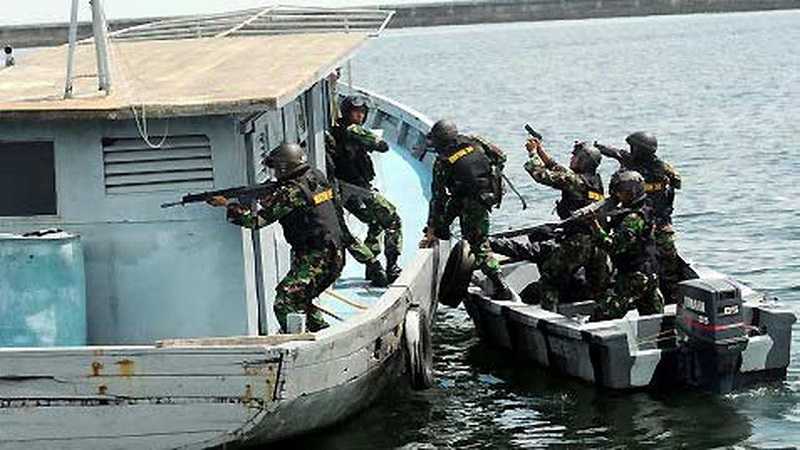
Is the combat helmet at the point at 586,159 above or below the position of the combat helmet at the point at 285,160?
below

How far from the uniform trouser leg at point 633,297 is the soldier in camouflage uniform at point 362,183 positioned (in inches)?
85.4

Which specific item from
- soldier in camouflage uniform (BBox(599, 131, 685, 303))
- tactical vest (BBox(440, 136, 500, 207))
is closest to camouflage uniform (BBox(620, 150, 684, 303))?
soldier in camouflage uniform (BBox(599, 131, 685, 303))

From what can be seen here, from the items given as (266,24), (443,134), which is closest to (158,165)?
(443,134)

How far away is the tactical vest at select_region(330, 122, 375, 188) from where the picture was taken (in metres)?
14.6

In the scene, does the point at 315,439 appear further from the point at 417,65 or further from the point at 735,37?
the point at 735,37

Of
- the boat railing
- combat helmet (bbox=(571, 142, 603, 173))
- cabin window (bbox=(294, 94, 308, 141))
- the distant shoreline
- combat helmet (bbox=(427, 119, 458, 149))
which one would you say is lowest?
combat helmet (bbox=(571, 142, 603, 173))

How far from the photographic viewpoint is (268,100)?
32.8ft

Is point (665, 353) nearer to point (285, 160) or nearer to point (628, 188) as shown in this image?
point (628, 188)

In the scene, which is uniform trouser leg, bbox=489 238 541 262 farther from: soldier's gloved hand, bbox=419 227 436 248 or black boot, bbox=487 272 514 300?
soldier's gloved hand, bbox=419 227 436 248

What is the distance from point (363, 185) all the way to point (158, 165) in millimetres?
4273

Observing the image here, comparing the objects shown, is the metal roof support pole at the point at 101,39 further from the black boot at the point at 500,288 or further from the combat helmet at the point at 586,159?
the combat helmet at the point at 586,159

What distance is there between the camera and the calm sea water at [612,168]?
12273 millimetres

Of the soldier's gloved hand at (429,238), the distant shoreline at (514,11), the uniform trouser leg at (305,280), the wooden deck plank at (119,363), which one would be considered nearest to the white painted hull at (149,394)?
the wooden deck plank at (119,363)

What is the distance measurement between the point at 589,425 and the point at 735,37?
8092cm
